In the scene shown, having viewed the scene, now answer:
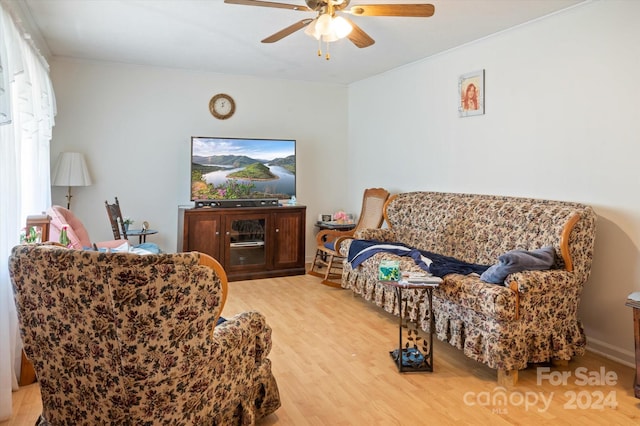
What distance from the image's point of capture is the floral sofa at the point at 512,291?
265 cm

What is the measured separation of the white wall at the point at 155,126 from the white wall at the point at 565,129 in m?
1.91

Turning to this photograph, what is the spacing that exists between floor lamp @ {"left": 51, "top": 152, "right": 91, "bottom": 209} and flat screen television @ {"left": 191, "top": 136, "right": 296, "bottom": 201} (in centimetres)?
118

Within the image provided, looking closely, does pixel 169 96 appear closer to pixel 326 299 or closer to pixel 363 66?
pixel 363 66

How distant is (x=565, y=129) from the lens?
11.1 feet

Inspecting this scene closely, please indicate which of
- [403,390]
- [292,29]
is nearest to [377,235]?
[403,390]

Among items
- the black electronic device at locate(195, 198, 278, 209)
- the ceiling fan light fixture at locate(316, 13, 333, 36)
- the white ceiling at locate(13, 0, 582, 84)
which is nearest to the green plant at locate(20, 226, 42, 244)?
the white ceiling at locate(13, 0, 582, 84)

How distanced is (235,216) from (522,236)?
10.6 feet

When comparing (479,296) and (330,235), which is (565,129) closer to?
(479,296)

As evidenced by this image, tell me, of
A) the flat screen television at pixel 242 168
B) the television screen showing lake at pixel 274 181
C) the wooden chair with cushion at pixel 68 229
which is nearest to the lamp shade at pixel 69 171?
the wooden chair with cushion at pixel 68 229

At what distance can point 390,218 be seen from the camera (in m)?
4.84

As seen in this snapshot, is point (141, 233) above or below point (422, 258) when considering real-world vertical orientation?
above

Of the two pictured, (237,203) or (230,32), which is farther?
(237,203)

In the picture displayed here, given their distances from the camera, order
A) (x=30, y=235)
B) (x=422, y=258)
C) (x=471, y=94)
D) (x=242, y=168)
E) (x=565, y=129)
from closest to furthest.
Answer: (x=30, y=235) → (x=565, y=129) → (x=422, y=258) → (x=471, y=94) → (x=242, y=168)

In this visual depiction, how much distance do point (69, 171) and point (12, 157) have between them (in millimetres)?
2380
